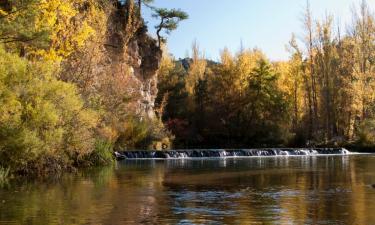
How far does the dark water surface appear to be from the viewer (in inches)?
527

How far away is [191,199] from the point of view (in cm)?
1702

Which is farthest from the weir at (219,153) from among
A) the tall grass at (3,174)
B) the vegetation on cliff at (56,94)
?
the tall grass at (3,174)

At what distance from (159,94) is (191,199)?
50606mm

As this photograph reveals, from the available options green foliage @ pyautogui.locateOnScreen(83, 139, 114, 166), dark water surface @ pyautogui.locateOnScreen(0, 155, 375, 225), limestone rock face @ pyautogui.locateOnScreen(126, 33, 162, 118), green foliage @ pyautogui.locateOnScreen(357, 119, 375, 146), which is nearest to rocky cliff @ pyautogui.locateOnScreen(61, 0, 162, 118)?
limestone rock face @ pyautogui.locateOnScreen(126, 33, 162, 118)

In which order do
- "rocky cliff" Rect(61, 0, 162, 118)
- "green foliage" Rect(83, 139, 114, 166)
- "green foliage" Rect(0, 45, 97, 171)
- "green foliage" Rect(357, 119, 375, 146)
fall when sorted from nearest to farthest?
"green foliage" Rect(0, 45, 97, 171)
"green foliage" Rect(83, 139, 114, 166)
"rocky cliff" Rect(61, 0, 162, 118)
"green foliage" Rect(357, 119, 375, 146)

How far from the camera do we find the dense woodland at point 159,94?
22.5 meters

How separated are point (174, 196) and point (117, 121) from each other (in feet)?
67.4

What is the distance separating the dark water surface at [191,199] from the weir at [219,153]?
13922 mm

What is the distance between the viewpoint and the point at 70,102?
80.0 ft

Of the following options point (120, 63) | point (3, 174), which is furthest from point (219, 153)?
point (3, 174)

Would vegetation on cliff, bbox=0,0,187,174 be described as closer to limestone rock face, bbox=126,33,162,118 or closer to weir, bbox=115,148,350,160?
weir, bbox=115,148,350,160

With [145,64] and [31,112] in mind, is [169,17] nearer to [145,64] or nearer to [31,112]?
[145,64]

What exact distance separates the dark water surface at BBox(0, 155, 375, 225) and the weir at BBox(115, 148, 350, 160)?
548 inches

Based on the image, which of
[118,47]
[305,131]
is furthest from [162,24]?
[305,131]
